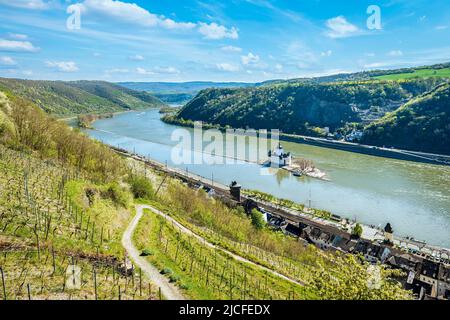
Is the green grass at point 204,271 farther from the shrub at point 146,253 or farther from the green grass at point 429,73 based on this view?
the green grass at point 429,73

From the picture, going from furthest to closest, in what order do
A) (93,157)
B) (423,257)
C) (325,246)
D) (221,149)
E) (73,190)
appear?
(221,149), (93,157), (325,246), (423,257), (73,190)

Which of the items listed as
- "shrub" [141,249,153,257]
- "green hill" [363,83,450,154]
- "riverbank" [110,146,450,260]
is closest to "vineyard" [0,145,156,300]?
"shrub" [141,249,153,257]

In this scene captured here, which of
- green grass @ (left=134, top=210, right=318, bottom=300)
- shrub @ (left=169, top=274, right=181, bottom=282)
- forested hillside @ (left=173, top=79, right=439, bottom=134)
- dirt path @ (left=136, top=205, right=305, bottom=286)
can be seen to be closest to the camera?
shrub @ (left=169, top=274, right=181, bottom=282)

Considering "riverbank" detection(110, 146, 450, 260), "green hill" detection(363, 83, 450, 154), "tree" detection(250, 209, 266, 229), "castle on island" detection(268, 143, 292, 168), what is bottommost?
"riverbank" detection(110, 146, 450, 260)

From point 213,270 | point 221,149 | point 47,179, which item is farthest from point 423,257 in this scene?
point 221,149

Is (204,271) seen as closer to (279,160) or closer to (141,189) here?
(141,189)

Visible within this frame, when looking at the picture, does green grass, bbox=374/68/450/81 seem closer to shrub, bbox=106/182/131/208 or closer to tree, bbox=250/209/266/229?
tree, bbox=250/209/266/229
